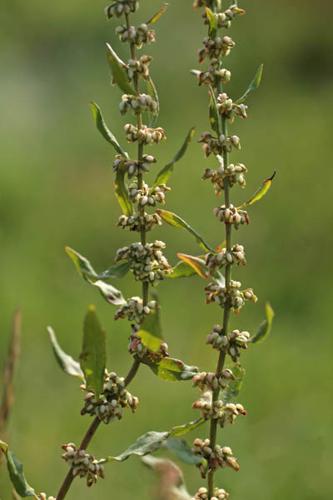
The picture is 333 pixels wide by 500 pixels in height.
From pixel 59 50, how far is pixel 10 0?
88 centimetres

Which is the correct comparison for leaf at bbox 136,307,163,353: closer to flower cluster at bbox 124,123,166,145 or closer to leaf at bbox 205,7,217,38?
flower cluster at bbox 124,123,166,145

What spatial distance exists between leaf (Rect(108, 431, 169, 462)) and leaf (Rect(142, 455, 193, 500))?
21 millimetres

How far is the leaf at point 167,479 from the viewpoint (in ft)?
3.52

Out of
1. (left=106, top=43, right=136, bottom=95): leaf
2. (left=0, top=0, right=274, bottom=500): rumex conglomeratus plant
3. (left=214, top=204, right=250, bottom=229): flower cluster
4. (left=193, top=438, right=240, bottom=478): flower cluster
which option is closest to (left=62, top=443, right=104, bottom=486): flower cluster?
(left=0, top=0, right=274, bottom=500): rumex conglomeratus plant

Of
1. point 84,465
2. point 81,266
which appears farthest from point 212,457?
point 81,266

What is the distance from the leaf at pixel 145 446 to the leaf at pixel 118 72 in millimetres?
419

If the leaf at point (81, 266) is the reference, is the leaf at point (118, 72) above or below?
above

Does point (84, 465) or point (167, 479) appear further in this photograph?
point (84, 465)

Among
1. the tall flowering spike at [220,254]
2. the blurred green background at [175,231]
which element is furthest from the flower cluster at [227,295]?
the blurred green background at [175,231]

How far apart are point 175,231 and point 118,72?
4497 millimetres

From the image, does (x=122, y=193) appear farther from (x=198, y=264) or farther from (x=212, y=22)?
(x=212, y=22)

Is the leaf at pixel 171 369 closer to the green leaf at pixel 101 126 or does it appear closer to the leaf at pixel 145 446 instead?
the leaf at pixel 145 446

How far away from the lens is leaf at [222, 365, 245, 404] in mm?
1285

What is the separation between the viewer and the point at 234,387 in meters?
1.29
